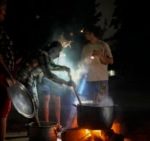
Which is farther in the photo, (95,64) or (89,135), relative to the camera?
(95,64)

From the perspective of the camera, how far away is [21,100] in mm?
5934

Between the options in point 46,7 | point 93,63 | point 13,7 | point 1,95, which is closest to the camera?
point 1,95

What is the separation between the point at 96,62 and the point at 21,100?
8.78 feet

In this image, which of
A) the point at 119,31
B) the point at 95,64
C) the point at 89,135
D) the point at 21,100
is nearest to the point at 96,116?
the point at 89,135

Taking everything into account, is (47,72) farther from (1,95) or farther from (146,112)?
(146,112)

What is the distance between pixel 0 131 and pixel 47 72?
204cm

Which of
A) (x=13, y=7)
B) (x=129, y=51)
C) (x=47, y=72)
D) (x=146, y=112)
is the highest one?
(x=13, y=7)

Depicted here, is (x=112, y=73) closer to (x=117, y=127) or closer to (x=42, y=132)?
(x=117, y=127)

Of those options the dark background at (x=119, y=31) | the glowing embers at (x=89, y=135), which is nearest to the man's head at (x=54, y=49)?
the glowing embers at (x=89, y=135)

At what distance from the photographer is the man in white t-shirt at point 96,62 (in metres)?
8.11

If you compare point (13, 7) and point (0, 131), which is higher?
point (13, 7)

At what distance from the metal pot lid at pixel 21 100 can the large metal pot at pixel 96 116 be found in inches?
35.4

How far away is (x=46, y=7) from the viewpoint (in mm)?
21766

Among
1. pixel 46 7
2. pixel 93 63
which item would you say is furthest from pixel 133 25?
pixel 93 63
